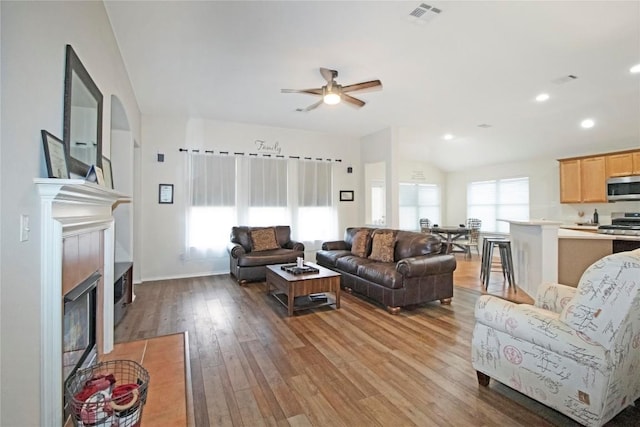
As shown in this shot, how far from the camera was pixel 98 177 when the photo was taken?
2291mm

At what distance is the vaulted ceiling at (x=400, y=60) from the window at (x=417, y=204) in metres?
3.41

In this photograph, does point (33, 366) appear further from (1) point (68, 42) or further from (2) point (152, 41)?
(2) point (152, 41)

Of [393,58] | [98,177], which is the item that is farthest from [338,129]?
[98,177]

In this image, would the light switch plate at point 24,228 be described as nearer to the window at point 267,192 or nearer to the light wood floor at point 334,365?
the light wood floor at point 334,365

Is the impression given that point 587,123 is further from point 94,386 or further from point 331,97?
point 94,386

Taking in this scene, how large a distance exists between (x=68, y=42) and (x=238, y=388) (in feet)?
8.09

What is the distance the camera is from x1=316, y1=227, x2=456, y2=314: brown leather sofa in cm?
369

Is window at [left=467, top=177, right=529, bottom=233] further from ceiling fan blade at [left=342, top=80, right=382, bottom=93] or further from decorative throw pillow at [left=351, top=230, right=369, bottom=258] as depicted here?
ceiling fan blade at [left=342, top=80, right=382, bottom=93]

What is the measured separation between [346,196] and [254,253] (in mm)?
2684

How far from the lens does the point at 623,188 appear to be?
5562mm

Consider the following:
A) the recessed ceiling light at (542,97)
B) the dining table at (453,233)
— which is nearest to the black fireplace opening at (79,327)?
the recessed ceiling light at (542,97)

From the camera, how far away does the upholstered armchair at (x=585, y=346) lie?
5.20 feet

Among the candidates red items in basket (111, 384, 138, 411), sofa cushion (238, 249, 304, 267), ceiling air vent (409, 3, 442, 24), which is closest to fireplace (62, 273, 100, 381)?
red items in basket (111, 384, 138, 411)

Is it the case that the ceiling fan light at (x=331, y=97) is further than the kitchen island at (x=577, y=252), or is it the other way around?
the kitchen island at (x=577, y=252)
